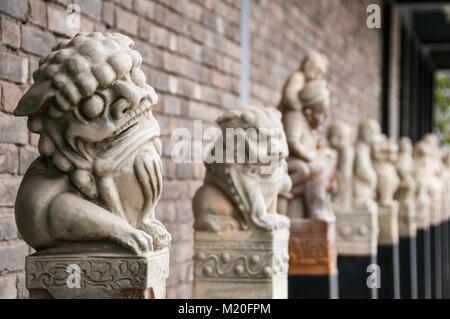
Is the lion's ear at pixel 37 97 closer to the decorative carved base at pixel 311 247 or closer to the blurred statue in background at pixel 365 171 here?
the decorative carved base at pixel 311 247

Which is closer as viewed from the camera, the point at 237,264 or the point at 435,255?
the point at 237,264

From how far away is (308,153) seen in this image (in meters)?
4.85

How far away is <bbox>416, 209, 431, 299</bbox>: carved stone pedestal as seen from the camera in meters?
8.37

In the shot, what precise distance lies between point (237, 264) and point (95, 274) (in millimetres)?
1145

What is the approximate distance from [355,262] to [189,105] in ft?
5.67

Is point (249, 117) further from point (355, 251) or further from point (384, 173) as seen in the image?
point (384, 173)

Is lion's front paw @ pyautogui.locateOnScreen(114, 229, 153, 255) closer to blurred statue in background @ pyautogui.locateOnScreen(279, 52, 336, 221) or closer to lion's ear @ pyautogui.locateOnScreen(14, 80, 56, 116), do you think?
lion's ear @ pyautogui.locateOnScreen(14, 80, 56, 116)

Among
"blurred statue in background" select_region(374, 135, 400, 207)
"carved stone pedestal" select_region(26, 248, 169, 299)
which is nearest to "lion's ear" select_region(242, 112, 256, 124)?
"carved stone pedestal" select_region(26, 248, 169, 299)

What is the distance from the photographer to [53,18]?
413 centimetres

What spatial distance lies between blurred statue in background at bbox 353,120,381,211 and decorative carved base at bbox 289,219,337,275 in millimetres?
1072

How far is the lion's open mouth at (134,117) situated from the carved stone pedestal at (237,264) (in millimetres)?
1110

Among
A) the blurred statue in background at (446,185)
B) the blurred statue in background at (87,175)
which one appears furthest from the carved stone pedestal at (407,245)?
the blurred statue in background at (87,175)

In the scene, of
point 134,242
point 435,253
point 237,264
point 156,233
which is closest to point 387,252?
point 435,253
